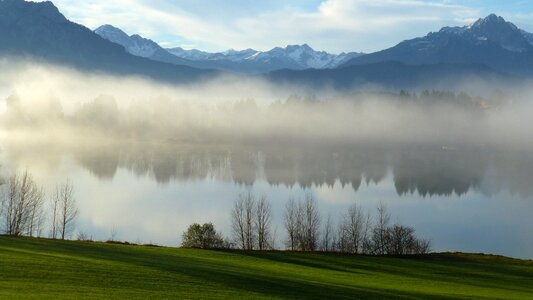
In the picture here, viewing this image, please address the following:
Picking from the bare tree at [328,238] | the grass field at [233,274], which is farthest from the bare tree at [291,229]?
the grass field at [233,274]

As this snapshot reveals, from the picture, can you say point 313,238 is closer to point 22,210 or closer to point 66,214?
point 66,214

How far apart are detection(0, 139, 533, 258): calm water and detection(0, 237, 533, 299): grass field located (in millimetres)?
26388

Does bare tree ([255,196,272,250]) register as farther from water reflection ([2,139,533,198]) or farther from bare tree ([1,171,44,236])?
water reflection ([2,139,533,198])

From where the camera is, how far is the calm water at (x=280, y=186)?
7294cm

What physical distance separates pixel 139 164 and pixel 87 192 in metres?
43.4

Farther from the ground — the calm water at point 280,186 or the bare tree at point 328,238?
the calm water at point 280,186

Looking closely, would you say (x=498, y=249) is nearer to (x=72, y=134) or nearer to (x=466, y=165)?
(x=466, y=165)

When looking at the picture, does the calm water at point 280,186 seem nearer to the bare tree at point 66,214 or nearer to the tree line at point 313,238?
the bare tree at point 66,214

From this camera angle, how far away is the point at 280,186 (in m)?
107

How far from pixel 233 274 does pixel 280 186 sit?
7846 cm

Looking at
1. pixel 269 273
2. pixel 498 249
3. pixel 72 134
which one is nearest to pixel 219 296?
pixel 269 273

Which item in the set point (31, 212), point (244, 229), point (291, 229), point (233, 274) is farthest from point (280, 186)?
point (233, 274)

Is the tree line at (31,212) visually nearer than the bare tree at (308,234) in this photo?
No

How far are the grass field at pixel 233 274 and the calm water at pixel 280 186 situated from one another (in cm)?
2639
